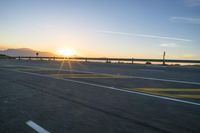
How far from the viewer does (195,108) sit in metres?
6.11

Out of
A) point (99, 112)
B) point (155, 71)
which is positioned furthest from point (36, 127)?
point (155, 71)

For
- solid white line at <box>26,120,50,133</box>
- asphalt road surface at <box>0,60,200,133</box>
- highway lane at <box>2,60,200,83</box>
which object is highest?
highway lane at <box>2,60,200,83</box>

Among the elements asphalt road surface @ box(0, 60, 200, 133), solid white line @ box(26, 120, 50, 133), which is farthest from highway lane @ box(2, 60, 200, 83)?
solid white line @ box(26, 120, 50, 133)

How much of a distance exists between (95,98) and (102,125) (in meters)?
2.63

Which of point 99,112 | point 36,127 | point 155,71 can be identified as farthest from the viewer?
point 155,71

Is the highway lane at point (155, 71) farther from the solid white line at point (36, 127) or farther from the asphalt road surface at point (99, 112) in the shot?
the solid white line at point (36, 127)

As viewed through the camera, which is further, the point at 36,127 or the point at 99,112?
the point at 99,112

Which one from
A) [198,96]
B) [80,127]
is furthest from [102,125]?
[198,96]

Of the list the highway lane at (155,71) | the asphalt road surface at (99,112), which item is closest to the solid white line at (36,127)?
the asphalt road surface at (99,112)

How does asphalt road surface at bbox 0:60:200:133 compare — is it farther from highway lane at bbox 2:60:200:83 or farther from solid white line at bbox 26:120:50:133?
highway lane at bbox 2:60:200:83

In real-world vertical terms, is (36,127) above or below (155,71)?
below

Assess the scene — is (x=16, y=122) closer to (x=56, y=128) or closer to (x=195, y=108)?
(x=56, y=128)

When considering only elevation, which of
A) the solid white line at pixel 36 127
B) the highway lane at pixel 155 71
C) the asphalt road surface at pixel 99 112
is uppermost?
the highway lane at pixel 155 71

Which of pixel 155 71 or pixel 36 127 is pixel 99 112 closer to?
pixel 36 127
